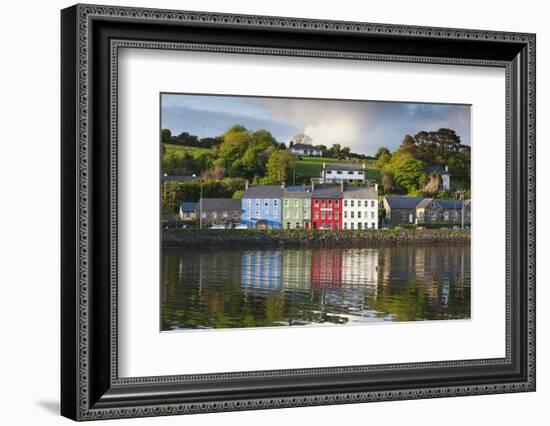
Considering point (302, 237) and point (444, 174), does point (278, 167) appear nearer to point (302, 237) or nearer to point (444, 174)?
point (302, 237)

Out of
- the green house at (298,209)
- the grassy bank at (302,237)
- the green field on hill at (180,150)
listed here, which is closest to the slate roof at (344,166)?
the green house at (298,209)

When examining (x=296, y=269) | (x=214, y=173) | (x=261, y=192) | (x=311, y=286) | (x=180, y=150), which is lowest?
(x=311, y=286)

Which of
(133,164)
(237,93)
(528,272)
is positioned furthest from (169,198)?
(528,272)

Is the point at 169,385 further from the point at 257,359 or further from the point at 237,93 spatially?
the point at 237,93

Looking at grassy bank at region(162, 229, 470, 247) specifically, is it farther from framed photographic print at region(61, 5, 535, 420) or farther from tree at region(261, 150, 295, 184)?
tree at region(261, 150, 295, 184)

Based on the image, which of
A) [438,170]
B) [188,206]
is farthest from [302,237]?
[438,170]

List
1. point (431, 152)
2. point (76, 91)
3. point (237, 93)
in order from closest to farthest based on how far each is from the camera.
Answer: point (76, 91)
point (237, 93)
point (431, 152)

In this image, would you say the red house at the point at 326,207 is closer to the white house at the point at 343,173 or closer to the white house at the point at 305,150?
the white house at the point at 343,173
